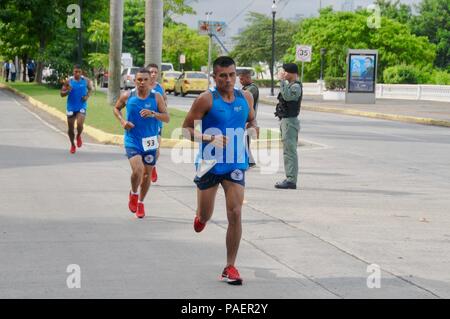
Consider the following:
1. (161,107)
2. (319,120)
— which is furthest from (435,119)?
(161,107)

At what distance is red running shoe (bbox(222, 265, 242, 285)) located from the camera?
824cm

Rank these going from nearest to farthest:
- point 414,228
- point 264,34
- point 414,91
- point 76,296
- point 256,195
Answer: point 76,296, point 414,228, point 256,195, point 414,91, point 264,34

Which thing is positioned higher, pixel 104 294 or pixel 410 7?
pixel 410 7

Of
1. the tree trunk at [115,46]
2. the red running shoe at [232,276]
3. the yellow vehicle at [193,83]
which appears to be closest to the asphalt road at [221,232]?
the red running shoe at [232,276]

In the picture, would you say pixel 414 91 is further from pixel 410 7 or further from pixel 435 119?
pixel 410 7

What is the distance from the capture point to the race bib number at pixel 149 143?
12.5 metres

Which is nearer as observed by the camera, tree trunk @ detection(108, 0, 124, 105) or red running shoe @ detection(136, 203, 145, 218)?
red running shoe @ detection(136, 203, 145, 218)

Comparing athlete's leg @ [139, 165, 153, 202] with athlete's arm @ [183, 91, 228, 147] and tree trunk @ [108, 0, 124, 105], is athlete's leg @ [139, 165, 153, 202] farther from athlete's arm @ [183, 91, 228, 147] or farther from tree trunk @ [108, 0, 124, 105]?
tree trunk @ [108, 0, 124, 105]

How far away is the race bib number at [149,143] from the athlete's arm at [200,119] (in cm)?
378

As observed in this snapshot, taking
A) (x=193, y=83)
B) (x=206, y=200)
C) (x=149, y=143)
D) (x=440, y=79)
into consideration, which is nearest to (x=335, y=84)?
(x=440, y=79)

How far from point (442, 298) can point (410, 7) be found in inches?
3850

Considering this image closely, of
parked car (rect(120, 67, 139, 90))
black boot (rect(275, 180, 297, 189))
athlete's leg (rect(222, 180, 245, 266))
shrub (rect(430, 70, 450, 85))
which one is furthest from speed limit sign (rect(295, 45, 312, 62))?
athlete's leg (rect(222, 180, 245, 266))

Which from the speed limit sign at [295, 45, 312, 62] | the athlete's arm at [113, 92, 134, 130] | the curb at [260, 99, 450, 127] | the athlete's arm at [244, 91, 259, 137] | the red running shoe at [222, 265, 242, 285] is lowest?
the curb at [260, 99, 450, 127]
